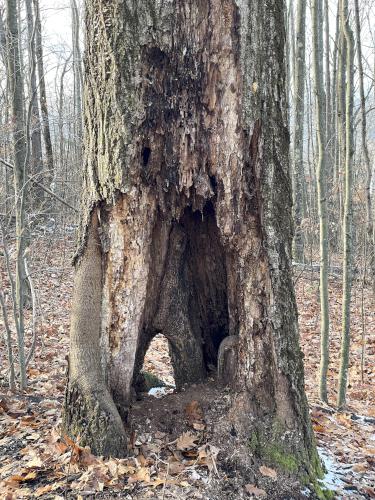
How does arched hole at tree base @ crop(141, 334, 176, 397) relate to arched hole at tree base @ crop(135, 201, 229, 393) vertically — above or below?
below

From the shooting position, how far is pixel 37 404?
4.03 meters

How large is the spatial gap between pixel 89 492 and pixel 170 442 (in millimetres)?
658

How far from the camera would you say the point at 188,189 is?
294cm

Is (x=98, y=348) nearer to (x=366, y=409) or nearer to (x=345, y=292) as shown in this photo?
(x=345, y=292)

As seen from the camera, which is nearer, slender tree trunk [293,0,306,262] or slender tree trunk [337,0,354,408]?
slender tree trunk [337,0,354,408]

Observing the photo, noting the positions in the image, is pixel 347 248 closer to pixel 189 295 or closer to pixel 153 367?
pixel 189 295

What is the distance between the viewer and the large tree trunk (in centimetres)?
278

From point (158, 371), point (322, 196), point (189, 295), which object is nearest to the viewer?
point (189, 295)

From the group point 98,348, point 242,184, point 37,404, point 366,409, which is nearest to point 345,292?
point 366,409

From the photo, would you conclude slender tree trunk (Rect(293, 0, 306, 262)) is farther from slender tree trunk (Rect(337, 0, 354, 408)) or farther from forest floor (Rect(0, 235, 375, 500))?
forest floor (Rect(0, 235, 375, 500))

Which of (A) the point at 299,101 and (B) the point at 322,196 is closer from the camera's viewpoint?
(B) the point at 322,196

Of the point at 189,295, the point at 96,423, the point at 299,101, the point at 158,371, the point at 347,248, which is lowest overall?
the point at 158,371

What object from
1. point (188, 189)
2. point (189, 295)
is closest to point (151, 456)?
point (189, 295)

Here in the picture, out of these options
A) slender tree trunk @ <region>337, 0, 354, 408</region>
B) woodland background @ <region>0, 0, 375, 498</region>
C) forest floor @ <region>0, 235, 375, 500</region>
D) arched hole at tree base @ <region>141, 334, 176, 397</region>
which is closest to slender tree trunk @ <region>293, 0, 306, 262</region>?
woodland background @ <region>0, 0, 375, 498</region>
